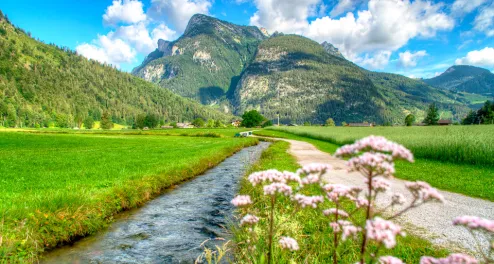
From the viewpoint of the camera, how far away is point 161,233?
10852mm

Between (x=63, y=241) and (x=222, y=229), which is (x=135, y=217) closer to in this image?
(x=63, y=241)

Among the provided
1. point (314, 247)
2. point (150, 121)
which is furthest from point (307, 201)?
point (150, 121)

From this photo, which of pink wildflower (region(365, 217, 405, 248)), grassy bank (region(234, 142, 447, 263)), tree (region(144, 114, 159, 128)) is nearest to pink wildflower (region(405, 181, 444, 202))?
pink wildflower (region(365, 217, 405, 248))

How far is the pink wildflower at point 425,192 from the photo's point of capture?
2513 millimetres

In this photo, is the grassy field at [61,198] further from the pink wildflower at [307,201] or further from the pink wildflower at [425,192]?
the pink wildflower at [425,192]

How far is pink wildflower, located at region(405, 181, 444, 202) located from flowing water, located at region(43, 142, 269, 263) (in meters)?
7.73

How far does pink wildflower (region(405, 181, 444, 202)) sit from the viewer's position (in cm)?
251

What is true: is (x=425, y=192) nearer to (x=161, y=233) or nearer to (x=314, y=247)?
(x=314, y=247)

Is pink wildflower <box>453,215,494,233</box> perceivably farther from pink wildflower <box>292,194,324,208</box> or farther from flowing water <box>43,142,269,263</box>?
flowing water <box>43,142,269,263</box>

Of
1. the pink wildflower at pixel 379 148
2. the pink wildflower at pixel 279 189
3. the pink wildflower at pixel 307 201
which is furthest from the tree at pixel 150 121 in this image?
the pink wildflower at pixel 379 148

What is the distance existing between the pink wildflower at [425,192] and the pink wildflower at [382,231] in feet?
1.80

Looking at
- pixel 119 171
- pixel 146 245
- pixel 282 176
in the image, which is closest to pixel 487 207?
pixel 282 176

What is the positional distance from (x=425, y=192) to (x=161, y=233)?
1043 centimetres

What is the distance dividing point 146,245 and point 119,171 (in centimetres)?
1116
